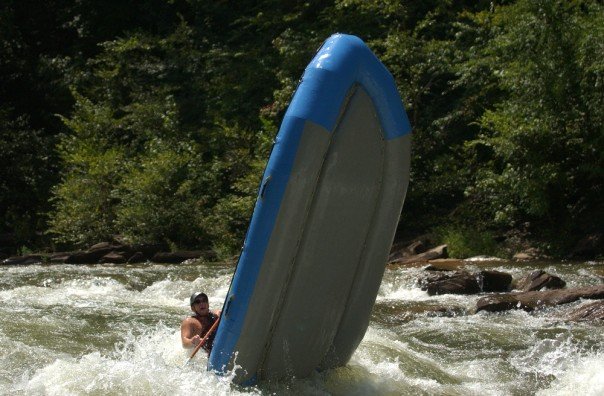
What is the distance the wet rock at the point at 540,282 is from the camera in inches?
504

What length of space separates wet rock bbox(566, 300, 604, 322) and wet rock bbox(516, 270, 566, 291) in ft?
6.07

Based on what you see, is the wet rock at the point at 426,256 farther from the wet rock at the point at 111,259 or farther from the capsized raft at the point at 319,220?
the capsized raft at the point at 319,220

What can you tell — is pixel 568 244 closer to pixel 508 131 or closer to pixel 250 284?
pixel 508 131

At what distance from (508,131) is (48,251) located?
8987mm

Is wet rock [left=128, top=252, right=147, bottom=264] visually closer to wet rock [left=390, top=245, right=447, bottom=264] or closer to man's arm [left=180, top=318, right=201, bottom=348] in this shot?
wet rock [left=390, top=245, right=447, bottom=264]

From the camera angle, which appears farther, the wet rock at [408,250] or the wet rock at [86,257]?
the wet rock at [86,257]

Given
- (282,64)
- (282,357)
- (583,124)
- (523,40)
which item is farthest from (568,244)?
(282,357)

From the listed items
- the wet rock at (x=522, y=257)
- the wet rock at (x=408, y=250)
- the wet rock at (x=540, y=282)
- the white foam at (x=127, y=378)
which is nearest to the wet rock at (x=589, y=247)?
the wet rock at (x=522, y=257)

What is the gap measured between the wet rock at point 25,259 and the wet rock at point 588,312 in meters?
10.2

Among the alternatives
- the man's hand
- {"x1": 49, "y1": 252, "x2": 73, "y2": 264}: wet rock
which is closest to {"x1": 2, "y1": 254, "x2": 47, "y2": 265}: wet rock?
{"x1": 49, "y1": 252, "x2": 73, "y2": 264}: wet rock

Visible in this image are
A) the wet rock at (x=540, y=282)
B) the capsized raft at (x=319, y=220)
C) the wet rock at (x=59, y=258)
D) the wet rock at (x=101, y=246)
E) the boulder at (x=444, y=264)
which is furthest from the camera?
the wet rock at (x=101, y=246)

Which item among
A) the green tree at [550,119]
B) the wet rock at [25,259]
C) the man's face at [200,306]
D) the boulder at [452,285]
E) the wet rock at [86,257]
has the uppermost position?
the green tree at [550,119]

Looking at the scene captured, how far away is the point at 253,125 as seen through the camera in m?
22.6

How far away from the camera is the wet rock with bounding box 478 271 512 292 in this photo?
42.6 feet
